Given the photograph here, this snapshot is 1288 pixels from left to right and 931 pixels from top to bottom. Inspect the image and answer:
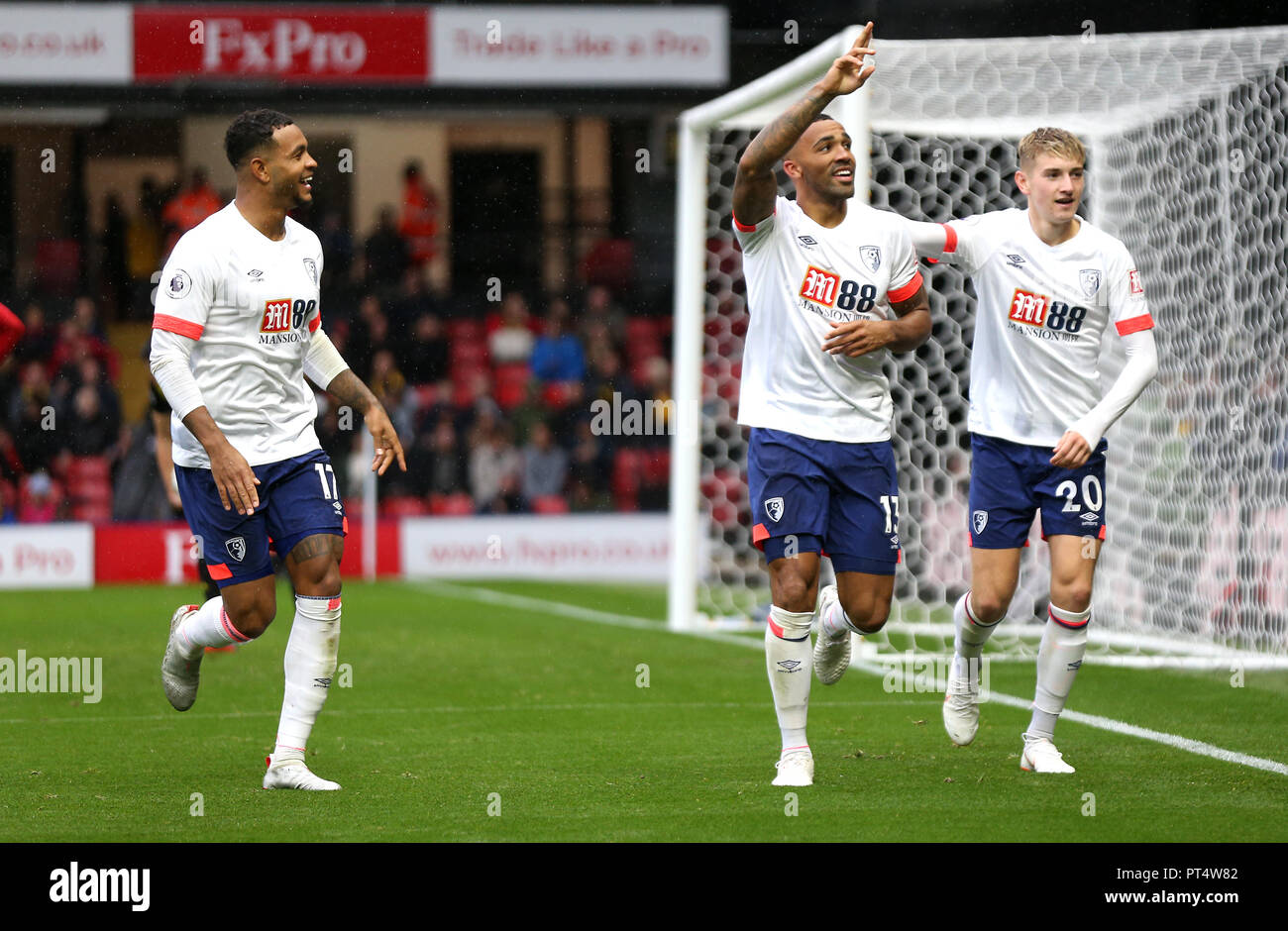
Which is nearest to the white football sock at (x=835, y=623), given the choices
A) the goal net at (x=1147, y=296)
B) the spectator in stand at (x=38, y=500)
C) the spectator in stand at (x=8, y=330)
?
the spectator in stand at (x=8, y=330)

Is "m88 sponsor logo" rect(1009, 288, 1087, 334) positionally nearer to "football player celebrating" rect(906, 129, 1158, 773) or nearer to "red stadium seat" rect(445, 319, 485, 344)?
"football player celebrating" rect(906, 129, 1158, 773)

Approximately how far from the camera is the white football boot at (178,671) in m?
6.42

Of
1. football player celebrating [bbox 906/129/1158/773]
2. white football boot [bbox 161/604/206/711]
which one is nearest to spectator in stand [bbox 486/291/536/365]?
white football boot [bbox 161/604/206/711]

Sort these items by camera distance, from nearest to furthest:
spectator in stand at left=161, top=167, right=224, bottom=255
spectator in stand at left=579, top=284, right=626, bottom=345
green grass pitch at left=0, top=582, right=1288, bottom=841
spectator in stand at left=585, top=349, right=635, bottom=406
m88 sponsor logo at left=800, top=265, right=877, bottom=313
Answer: green grass pitch at left=0, top=582, right=1288, bottom=841 < m88 sponsor logo at left=800, top=265, right=877, bottom=313 < spectator in stand at left=161, top=167, right=224, bottom=255 < spectator in stand at left=585, top=349, right=635, bottom=406 < spectator in stand at left=579, top=284, right=626, bottom=345

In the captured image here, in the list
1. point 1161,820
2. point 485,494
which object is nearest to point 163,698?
point 1161,820

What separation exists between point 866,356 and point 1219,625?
17.1 ft

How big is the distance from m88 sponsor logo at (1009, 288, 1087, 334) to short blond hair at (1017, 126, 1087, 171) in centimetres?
48

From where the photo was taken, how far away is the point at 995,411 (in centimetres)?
630

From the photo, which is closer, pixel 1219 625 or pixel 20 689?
pixel 20 689

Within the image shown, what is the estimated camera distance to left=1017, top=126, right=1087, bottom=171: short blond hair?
6.15 m

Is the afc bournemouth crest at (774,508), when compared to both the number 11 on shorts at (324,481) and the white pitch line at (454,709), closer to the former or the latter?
the number 11 on shorts at (324,481)

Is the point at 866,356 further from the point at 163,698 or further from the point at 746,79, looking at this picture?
the point at 746,79

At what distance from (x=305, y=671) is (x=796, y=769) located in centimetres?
169

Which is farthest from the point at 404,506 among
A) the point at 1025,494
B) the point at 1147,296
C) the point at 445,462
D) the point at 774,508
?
the point at 774,508
